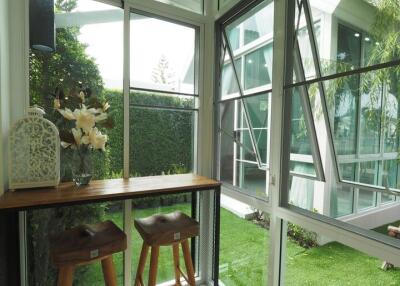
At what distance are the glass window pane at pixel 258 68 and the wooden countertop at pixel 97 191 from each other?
914 millimetres

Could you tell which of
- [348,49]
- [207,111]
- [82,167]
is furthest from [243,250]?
[348,49]

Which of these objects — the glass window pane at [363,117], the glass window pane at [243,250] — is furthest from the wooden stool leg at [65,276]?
the glass window pane at [363,117]

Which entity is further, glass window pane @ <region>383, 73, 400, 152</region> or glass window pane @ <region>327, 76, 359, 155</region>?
glass window pane @ <region>327, 76, 359, 155</region>

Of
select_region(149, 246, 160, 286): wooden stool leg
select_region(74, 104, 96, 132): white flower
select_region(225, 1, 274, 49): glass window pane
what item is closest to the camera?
select_region(74, 104, 96, 132): white flower

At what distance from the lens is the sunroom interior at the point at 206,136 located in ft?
4.25

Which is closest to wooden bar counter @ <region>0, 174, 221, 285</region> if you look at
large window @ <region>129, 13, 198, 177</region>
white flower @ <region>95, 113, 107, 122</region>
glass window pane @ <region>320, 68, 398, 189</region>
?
large window @ <region>129, 13, 198, 177</region>

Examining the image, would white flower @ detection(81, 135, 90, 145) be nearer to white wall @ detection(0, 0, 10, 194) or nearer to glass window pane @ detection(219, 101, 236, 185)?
white wall @ detection(0, 0, 10, 194)

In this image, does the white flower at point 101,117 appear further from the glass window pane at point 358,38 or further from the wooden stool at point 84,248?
the glass window pane at point 358,38

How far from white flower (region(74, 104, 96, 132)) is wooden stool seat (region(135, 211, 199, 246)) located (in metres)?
0.74

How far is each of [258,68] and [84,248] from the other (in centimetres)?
179

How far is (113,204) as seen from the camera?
193cm

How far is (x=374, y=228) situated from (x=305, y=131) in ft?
2.20

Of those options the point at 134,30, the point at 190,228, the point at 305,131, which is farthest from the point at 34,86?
the point at 305,131

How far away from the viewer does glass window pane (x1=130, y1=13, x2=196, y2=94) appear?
202 centimetres
